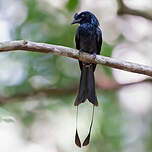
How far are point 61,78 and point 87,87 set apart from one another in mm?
1515

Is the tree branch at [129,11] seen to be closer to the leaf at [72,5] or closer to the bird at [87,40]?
the leaf at [72,5]

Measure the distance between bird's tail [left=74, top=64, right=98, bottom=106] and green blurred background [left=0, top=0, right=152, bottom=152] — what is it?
37.1 inches

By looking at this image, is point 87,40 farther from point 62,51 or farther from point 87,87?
point 62,51

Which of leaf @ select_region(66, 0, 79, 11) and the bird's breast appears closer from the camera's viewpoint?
the bird's breast

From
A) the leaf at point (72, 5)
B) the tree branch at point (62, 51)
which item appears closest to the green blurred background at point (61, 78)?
the leaf at point (72, 5)

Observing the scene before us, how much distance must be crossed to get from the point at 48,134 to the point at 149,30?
6.40 ft

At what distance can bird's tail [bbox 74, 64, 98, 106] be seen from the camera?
3.46m

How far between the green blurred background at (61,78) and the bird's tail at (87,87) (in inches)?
37.1

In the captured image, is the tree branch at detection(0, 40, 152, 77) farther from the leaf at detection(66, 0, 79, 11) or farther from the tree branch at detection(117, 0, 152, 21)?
the tree branch at detection(117, 0, 152, 21)

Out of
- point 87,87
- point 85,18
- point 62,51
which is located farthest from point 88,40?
point 62,51

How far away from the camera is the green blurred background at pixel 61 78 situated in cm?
496

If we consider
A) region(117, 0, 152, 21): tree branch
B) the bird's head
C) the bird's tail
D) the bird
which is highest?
region(117, 0, 152, 21): tree branch

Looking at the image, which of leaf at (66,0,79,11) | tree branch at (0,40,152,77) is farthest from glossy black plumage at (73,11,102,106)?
leaf at (66,0,79,11)

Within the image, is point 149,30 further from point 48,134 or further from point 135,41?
point 48,134
